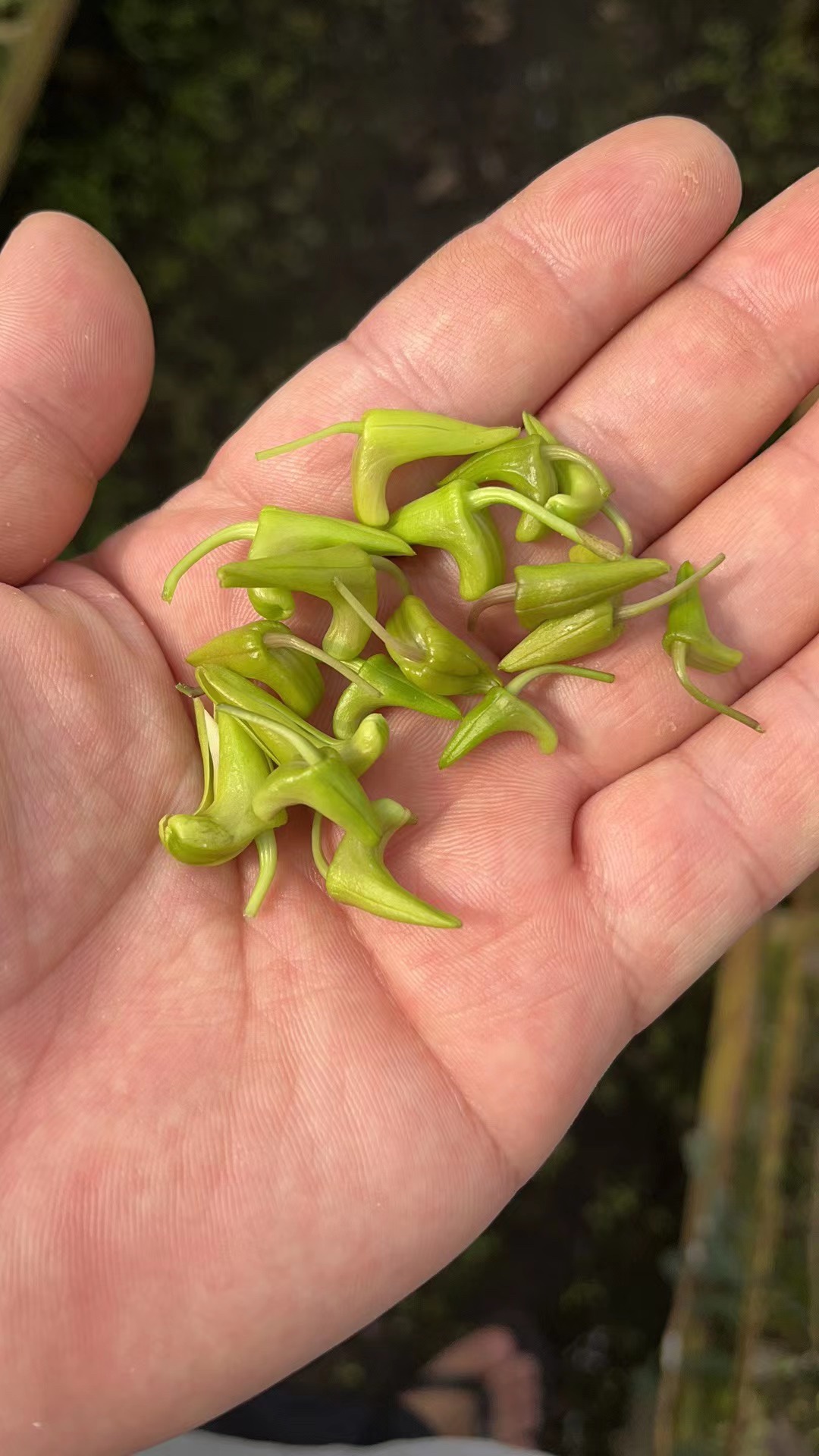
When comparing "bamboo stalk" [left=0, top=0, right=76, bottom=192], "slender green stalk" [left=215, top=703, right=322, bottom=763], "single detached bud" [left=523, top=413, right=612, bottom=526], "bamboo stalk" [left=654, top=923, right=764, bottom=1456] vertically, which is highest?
"bamboo stalk" [left=0, top=0, right=76, bottom=192]

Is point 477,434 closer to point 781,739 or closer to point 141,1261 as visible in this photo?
point 781,739

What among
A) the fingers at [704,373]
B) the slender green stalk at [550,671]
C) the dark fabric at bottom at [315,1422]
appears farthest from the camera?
the dark fabric at bottom at [315,1422]

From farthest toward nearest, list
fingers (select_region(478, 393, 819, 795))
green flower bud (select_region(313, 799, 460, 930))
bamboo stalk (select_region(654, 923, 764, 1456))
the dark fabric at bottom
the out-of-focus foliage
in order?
the out-of-focus foliage
bamboo stalk (select_region(654, 923, 764, 1456))
the dark fabric at bottom
fingers (select_region(478, 393, 819, 795))
green flower bud (select_region(313, 799, 460, 930))

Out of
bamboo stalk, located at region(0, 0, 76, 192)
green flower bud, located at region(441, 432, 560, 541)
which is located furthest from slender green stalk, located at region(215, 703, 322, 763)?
bamboo stalk, located at region(0, 0, 76, 192)

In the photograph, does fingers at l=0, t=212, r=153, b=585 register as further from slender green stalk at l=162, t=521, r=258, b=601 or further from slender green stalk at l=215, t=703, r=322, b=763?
slender green stalk at l=215, t=703, r=322, b=763

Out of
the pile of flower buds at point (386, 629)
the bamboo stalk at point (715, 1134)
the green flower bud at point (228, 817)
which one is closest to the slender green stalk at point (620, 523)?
the pile of flower buds at point (386, 629)

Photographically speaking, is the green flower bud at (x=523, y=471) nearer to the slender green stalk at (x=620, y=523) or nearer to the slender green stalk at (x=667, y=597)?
the slender green stalk at (x=620, y=523)

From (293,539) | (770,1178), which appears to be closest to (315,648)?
(293,539)
